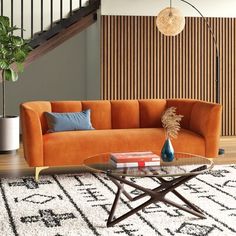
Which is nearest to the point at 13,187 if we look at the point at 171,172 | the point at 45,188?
the point at 45,188

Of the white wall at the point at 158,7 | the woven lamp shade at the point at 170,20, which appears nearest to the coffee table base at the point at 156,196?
the woven lamp shade at the point at 170,20

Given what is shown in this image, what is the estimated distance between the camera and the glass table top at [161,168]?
3.49 meters

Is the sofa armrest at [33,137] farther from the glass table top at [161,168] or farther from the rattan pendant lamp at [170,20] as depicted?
the rattan pendant lamp at [170,20]

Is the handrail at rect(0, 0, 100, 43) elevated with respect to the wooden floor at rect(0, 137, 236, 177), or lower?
elevated

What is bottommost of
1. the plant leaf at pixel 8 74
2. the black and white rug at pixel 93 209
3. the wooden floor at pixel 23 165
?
the black and white rug at pixel 93 209

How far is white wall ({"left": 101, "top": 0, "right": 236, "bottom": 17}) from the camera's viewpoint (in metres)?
7.80

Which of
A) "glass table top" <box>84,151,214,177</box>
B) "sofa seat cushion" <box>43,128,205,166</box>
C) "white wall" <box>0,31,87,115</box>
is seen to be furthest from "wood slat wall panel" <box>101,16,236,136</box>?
"glass table top" <box>84,151,214,177</box>

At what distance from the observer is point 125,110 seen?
236 inches

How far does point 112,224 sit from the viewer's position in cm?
352

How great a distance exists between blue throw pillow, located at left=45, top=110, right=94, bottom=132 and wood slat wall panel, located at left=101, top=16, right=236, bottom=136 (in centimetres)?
227

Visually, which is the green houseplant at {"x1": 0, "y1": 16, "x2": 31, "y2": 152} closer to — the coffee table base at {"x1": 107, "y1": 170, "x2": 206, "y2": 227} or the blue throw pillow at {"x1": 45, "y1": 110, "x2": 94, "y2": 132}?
the blue throw pillow at {"x1": 45, "y1": 110, "x2": 94, "y2": 132}

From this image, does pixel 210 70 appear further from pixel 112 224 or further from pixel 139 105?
pixel 112 224

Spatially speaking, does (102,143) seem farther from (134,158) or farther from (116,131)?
(134,158)

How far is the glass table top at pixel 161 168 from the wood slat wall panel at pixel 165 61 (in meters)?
3.97
